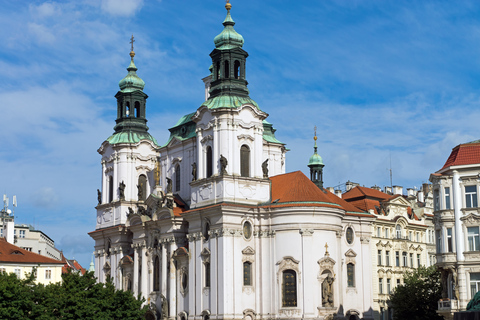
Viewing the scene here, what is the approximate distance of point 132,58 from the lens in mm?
72188

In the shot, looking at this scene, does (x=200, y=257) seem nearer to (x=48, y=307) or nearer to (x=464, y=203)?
(x=48, y=307)

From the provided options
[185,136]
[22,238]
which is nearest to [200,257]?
[185,136]

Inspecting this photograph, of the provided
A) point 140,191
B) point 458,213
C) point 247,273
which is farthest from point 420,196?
point 458,213

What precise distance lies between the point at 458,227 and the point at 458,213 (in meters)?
0.80

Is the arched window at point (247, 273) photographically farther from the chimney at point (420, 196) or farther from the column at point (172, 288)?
the chimney at point (420, 196)

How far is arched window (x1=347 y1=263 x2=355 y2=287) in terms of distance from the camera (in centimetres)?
5772

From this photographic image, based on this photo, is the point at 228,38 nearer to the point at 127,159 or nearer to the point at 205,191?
the point at 205,191

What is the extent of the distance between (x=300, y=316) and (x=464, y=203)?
14.6 m

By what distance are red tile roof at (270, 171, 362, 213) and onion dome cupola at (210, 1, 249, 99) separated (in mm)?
6972

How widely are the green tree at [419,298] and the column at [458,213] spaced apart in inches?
521

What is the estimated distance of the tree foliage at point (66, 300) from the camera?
45.8 m

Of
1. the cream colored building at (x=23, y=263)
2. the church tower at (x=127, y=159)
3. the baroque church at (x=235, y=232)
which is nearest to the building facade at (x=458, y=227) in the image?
the baroque church at (x=235, y=232)

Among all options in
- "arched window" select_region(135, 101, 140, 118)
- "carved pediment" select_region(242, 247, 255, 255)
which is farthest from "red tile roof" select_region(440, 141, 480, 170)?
"arched window" select_region(135, 101, 140, 118)

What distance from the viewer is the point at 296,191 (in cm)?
5594
